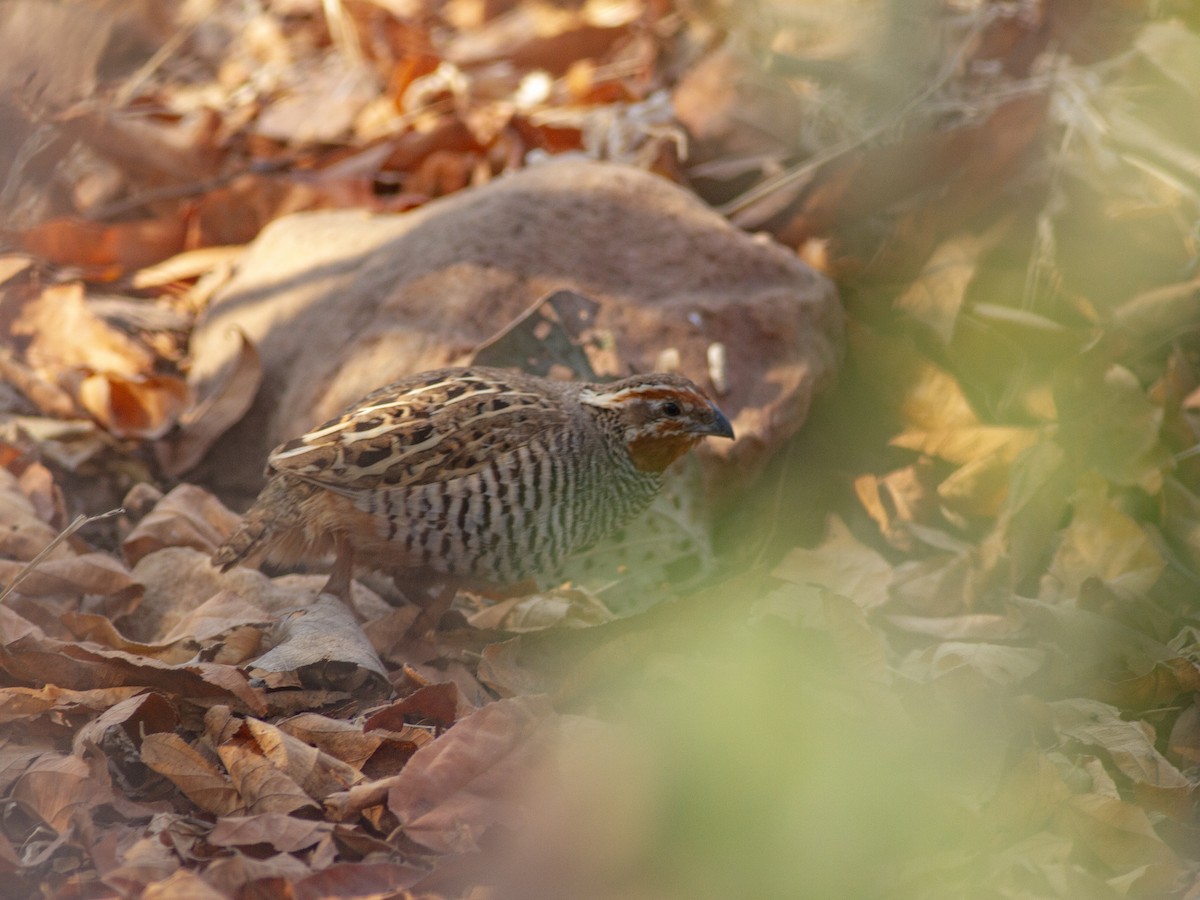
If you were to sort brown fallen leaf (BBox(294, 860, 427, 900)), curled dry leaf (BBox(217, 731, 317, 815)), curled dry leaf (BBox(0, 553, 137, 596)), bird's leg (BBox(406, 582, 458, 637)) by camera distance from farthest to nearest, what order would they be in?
bird's leg (BBox(406, 582, 458, 637)) → curled dry leaf (BBox(0, 553, 137, 596)) → curled dry leaf (BBox(217, 731, 317, 815)) → brown fallen leaf (BBox(294, 860, 427, 900))

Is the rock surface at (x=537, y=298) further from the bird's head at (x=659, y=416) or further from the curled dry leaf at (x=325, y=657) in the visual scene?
the curled dry leaf at (x=325, y=657)

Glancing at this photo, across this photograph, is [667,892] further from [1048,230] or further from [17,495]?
[1048,230]

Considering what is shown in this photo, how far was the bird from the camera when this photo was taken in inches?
168

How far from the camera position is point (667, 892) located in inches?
98.2

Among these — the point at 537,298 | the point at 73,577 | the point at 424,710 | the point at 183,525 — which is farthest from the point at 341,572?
the point at 537,298

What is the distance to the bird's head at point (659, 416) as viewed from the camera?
4.53m

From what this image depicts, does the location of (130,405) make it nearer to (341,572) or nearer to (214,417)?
(214,417)

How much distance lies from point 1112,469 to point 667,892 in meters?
3.04

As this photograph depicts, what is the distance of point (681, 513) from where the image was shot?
5.02m

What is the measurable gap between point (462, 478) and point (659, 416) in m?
0.79

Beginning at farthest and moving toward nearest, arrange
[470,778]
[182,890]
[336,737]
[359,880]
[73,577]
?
[73,577] → [336,737] → [470,778] → [359,880] → [182,890]

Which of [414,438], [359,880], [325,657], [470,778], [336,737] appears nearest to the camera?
[359,880]

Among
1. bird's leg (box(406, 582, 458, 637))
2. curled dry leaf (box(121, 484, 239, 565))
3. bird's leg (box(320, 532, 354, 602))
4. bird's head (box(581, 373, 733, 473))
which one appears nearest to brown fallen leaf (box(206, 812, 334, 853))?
bird's leg (box(406, 582, 458, 637))

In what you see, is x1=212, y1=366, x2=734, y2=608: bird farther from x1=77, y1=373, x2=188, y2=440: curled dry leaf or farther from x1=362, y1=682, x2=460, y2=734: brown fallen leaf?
x1=77, y1=373, x2=188, y2=440: curled dry leaf
